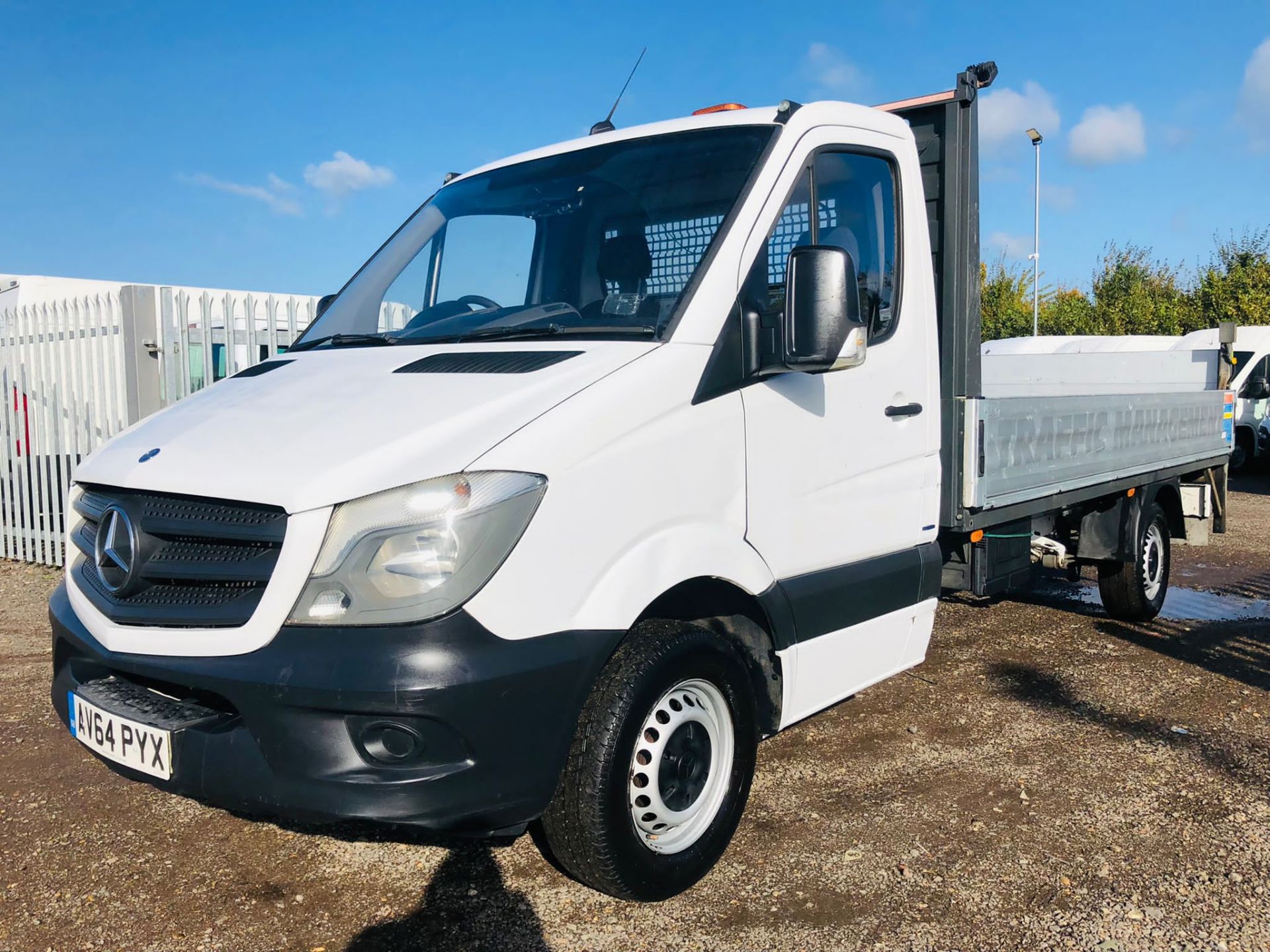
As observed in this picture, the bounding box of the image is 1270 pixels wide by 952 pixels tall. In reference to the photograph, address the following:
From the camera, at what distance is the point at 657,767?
2.94m

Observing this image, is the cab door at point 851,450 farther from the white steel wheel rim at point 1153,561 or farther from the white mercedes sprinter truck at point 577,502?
the white steel wheel rim at point 1153,561

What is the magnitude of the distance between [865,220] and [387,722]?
252cm

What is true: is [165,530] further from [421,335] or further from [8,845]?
[8,845]

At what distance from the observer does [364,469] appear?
249 cm

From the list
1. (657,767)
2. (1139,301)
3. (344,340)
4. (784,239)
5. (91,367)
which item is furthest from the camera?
(1139,301)

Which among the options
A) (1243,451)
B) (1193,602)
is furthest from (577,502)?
(1243,451)

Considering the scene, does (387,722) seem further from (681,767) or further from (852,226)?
(852,226)

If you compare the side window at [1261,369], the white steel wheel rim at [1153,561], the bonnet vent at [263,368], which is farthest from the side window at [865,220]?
the side window at [1261,369]

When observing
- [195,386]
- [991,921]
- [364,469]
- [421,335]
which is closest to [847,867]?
[991,921]

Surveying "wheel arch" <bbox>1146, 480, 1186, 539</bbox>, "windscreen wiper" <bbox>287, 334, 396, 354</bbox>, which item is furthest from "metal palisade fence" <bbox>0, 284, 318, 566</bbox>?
"wheel arch" <bbox>1146, 480, 1186, 539</bbox>

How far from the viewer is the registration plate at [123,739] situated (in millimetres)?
2611

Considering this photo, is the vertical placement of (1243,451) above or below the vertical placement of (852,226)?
below

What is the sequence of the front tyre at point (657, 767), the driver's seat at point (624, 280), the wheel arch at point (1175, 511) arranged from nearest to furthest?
the front tyre at point (657, 767) < the driver's seat at point (624, 280) < the wheel arch at point (1175, 511)

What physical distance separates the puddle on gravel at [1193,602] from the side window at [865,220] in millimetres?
4347
